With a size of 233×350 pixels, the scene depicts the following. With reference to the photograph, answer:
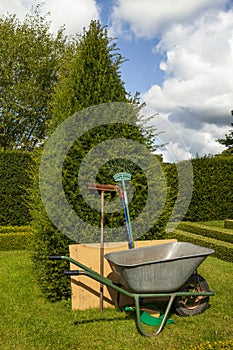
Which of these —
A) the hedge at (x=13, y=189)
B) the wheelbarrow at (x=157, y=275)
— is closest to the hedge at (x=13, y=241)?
the hedge at (x=13, y=189)

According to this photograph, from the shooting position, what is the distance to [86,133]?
4086 mm

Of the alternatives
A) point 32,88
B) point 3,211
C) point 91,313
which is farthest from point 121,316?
point 32,88

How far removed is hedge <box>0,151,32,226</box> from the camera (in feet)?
31.7

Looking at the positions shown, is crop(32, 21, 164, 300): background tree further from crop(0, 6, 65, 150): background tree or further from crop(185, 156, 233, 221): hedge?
crop(0, 6, 65, 150): background tree

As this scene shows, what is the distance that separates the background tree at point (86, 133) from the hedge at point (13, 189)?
17.4 feet

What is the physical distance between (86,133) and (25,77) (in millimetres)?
12194

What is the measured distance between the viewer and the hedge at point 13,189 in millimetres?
9672

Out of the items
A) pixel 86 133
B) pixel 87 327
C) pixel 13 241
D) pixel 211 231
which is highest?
pixel 86 133

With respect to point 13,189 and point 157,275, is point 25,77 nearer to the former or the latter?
point 13,189

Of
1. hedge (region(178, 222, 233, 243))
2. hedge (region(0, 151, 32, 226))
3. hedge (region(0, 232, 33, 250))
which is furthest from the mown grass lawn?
hedge (region(0, 151, 32, 226))

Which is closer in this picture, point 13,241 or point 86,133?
point 86,133

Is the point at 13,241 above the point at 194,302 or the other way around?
above

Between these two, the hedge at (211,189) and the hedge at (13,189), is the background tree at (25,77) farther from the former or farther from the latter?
the hedge at (211,189)

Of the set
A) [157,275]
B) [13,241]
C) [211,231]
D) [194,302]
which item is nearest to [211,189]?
[211,231]
